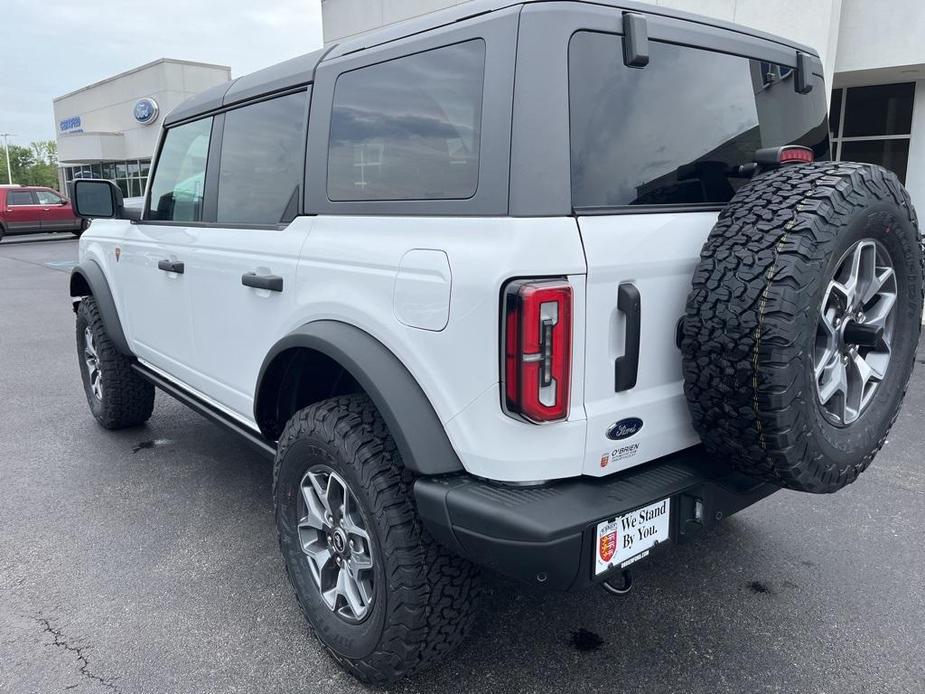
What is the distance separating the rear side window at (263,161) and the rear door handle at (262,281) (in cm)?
→ 23

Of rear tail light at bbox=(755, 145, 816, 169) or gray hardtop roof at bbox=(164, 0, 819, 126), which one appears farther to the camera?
rear tail light at bbox=(755, 145, 816, 169)

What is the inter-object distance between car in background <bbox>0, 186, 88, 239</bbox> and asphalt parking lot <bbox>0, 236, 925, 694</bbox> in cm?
2195

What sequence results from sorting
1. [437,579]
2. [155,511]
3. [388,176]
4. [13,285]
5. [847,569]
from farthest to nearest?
[13,285] → [155,511] → [847,569] → [388,176] → [437,579]

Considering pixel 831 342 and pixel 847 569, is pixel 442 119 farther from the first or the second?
pixel 847 569

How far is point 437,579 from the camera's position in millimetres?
2082

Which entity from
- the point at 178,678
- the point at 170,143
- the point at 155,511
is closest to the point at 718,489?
the point at 178,678

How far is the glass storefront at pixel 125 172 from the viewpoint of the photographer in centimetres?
3497

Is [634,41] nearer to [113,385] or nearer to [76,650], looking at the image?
[76,650]

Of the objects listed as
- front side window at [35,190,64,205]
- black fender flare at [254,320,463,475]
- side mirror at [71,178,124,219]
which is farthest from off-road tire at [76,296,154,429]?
front side window at [35,190,64,205]

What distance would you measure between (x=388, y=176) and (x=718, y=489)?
140 centimetres

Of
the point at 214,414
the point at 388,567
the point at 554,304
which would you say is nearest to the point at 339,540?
the point at 388,567

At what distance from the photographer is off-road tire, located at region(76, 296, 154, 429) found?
14.5 ft

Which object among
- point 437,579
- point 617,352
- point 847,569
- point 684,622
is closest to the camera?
point 617,352

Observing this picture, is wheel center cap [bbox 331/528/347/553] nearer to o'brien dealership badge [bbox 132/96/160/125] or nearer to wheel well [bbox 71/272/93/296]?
wheel well [bbox 71/272/93/296]
